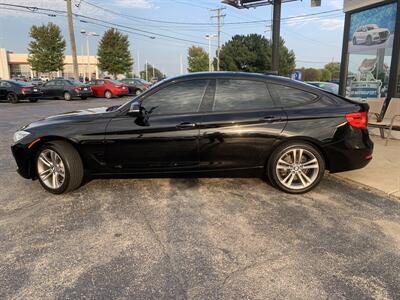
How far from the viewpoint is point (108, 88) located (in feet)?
82.7

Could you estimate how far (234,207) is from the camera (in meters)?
4.09

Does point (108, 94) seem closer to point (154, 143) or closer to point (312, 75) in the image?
point (154, 143)

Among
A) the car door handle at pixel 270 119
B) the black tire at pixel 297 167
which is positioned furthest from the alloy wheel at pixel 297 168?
the car door handle at pixel 270 119

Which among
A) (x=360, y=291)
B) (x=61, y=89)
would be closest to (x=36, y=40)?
(x=61, y=89)

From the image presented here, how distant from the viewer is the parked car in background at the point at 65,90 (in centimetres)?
2344

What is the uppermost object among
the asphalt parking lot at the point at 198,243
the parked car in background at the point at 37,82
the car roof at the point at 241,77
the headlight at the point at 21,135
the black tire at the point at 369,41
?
the black tire at the point at 369,41

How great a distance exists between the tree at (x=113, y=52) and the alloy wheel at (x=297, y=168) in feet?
151

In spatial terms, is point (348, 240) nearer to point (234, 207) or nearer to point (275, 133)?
point (234, 207)

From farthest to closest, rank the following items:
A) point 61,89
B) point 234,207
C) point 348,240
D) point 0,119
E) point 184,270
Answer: point 61,89 → point 0,119 → point 234,207 → point 348,240 → point 184,270

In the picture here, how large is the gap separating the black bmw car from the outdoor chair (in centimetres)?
319

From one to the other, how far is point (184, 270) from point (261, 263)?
658 millimetres

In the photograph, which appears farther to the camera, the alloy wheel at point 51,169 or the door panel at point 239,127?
the alloy wheel at point 51,169

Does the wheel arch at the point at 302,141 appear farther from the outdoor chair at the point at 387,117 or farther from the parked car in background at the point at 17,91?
the parked car in background at the point at 17,91

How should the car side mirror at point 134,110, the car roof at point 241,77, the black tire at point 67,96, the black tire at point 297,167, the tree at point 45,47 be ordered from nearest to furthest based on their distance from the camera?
the car side mirror at point 134,110, the black tire at point 297,167, the car roof at point 241,77, the black tire at point 67,96, the tree at point 45,47
